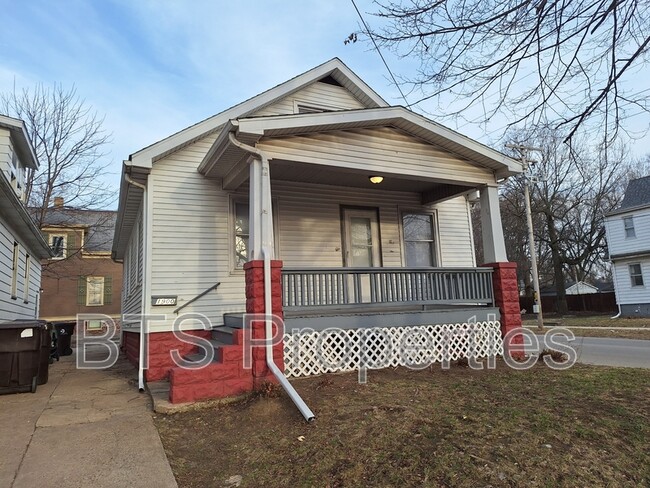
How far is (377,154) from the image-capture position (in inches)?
291

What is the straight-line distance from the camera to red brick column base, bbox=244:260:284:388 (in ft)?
19.2

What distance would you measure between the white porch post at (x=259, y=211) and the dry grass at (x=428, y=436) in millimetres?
2022

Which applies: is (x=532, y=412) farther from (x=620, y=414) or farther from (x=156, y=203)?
(x=156, y=203)

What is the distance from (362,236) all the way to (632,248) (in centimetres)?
1938

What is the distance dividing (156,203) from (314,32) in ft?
13.6

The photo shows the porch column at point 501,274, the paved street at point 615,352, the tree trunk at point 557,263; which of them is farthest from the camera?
the tree trunk at point 557,263

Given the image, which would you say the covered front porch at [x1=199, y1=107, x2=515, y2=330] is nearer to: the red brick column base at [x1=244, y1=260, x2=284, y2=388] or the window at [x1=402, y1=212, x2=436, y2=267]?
the window at [x1=402, y1=212, x2=436, y2=267]

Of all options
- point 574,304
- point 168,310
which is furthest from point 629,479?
point 574,304

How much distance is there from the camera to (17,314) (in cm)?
1062

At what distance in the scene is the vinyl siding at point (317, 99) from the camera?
9.12 meters

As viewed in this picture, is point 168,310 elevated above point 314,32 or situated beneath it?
situated beneath

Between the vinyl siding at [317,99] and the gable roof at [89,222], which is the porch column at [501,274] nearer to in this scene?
the vinyl siding at [317,99]

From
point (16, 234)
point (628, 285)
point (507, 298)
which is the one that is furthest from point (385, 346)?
point (628, 285)

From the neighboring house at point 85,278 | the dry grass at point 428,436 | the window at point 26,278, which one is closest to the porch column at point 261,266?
the dry grass at point 428,436
